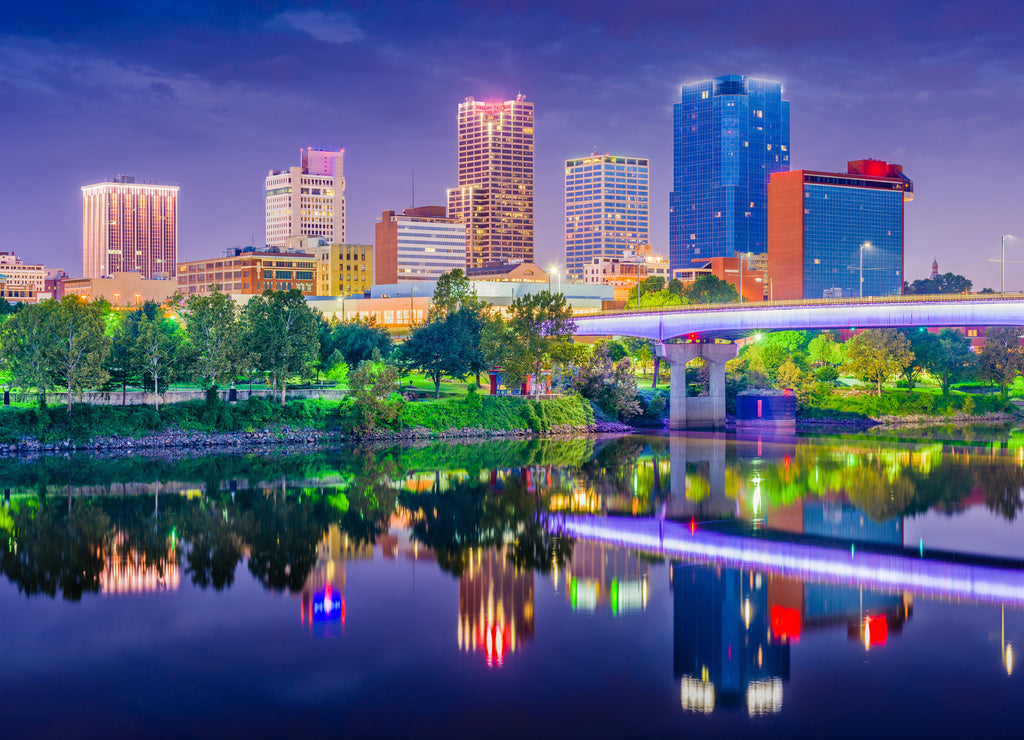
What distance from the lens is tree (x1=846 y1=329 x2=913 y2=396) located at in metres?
117

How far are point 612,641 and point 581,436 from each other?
64.6 metres

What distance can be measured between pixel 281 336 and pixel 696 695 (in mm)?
65785

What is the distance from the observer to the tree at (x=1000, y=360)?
122406 millimetres

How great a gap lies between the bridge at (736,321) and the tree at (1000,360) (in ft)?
111

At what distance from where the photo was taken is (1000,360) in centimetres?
12262

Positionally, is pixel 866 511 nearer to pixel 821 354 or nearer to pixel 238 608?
pixel 238 608

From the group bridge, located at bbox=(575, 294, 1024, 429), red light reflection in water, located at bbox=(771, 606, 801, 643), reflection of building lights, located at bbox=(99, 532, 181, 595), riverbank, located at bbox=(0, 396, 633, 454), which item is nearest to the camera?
red light reflection in water, located at bbox=(771, 606, 801, 643)

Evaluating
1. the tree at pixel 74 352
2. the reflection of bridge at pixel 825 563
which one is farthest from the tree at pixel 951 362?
the tree at pixel 74 352

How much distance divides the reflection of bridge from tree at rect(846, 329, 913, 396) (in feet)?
260

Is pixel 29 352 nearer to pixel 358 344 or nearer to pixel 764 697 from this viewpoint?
pixel 358 344

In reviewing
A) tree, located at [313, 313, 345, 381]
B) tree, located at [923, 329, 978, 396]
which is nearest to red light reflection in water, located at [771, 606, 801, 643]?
tree, located at [313, 313, 345, 381]

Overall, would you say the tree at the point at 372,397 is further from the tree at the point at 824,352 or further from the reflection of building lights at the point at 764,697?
the tree at the point at 824,352

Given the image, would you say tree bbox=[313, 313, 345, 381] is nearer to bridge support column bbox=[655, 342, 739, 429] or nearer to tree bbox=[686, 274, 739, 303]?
bridge support column bbox=[655, 342, 739, 429]

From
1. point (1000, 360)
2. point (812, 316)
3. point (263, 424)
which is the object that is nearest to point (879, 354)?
point (1000, 360)
